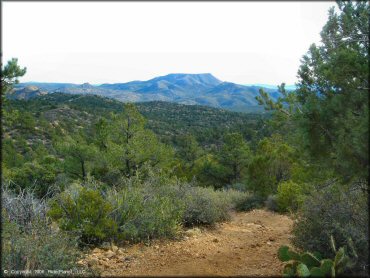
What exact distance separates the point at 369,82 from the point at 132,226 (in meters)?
4.88

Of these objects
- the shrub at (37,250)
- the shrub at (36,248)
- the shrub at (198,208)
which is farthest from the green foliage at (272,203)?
the shrub at (37,250)

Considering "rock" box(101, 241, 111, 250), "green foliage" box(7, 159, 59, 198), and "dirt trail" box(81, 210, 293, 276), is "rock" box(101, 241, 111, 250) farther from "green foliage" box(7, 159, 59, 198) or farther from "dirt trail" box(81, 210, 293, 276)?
"green foliage" box(7, 159, 59, 198)

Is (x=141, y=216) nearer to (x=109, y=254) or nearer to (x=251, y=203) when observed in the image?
(x=109, y=254)

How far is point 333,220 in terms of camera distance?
17.3 ft

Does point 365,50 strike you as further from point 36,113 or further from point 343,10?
point 36,113

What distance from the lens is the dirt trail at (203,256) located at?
560 centimetres

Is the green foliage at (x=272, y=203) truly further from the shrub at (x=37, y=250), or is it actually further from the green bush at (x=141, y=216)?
the shrub at (x=37, y=250)

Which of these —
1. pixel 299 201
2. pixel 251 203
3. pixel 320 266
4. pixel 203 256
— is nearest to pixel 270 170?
pixel 251 203

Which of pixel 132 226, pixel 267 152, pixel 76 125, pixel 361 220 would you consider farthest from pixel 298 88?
pixel 76 125

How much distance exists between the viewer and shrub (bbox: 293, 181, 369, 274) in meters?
4.98

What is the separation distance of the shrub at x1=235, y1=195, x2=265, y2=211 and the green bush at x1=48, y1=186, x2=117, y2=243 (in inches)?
321

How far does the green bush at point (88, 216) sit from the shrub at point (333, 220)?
355cm

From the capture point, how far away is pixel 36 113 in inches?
2066

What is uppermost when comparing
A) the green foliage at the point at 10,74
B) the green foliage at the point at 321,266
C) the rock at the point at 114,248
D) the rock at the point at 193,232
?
the green foliage at the point at 10,74
